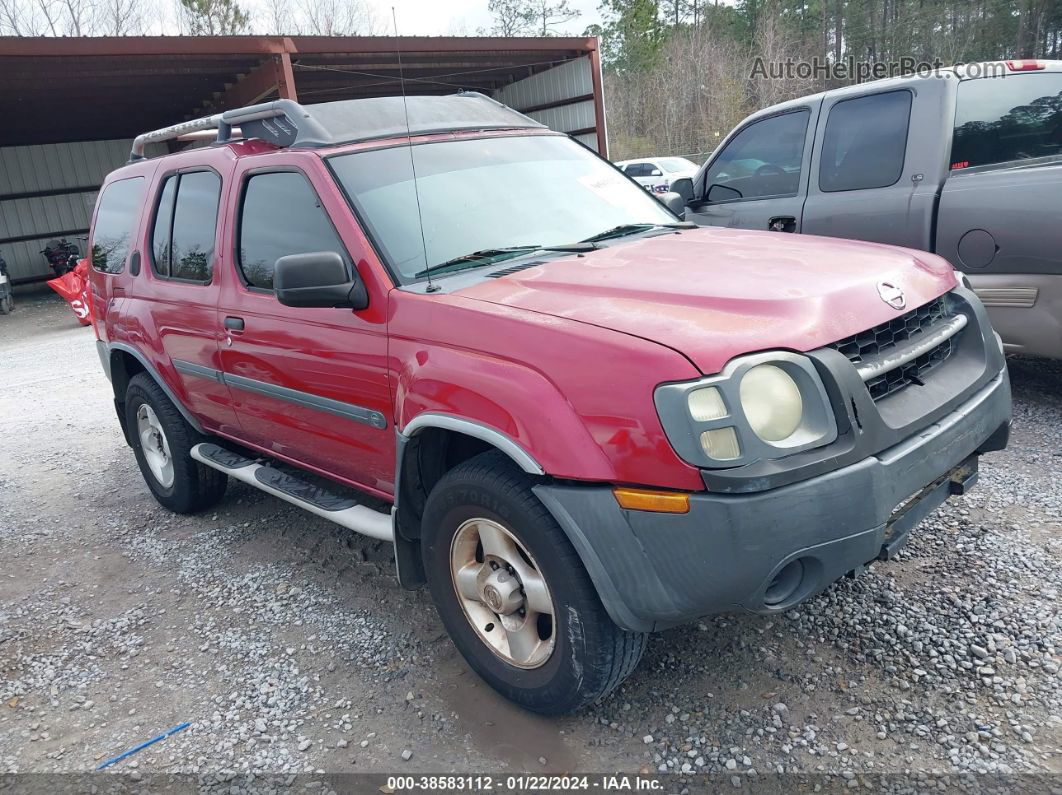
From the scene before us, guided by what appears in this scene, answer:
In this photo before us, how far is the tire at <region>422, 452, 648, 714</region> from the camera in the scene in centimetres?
240

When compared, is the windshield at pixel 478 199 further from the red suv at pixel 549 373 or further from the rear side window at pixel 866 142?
the rear side window at pixel 866 142

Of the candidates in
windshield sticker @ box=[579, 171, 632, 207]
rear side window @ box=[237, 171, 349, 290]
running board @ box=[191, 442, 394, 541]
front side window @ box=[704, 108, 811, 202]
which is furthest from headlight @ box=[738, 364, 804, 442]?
front side window @ box=[704, 108, 811, 202]

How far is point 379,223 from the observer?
3.15 meters

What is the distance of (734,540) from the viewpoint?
214 cm

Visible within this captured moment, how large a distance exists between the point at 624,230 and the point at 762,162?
9.39ft

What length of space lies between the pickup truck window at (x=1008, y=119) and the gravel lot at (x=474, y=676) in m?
1.71

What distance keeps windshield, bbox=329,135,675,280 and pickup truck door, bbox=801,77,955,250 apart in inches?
77.8

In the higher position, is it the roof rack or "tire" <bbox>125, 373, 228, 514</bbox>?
the roof rack

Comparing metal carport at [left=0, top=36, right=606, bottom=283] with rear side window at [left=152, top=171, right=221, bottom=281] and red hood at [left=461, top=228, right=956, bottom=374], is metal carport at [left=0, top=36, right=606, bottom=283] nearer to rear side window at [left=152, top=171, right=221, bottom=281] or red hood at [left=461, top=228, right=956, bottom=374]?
rear side window at [left=152, top=171, right=221, bottom=281]

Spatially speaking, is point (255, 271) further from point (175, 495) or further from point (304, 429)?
point (175, 495)

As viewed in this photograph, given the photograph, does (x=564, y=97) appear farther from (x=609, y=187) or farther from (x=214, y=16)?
(x=214, y=16)

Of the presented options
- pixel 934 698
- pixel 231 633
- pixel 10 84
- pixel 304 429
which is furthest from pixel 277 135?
pixel 10 84

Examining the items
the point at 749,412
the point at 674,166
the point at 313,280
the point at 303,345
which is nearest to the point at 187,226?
the point at 303,345

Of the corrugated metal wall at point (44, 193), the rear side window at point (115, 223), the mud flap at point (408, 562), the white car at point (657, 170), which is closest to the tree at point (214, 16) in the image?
the corrugated metal wall at point (44, 193)
